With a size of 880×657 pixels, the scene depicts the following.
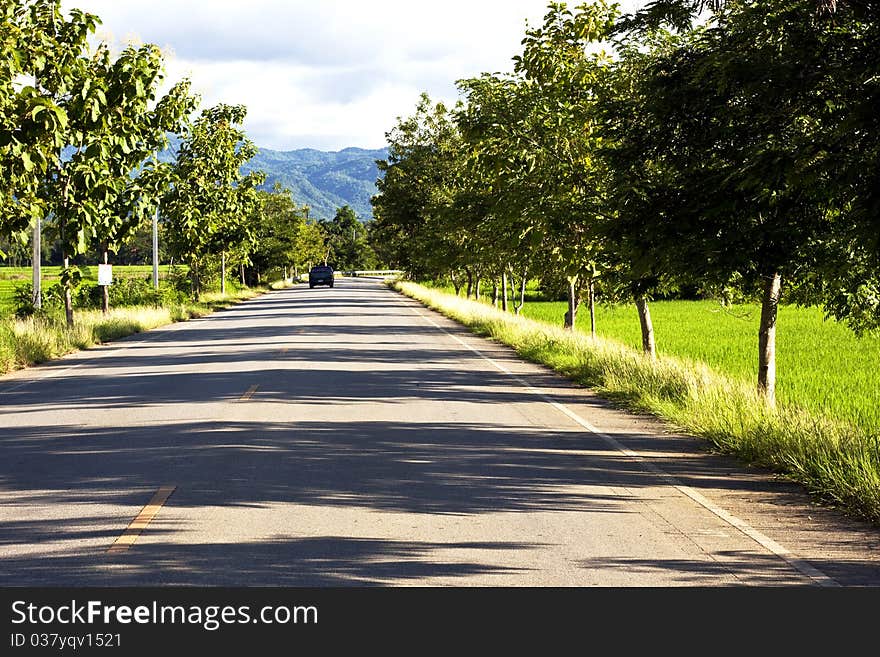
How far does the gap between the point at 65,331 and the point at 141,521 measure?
20538mm

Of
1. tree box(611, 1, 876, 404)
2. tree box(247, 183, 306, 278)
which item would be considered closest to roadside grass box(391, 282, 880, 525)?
tree box(611, 1, 876, 404)

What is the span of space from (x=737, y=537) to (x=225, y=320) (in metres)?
33.8

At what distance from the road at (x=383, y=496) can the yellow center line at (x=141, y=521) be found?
1.1 inches

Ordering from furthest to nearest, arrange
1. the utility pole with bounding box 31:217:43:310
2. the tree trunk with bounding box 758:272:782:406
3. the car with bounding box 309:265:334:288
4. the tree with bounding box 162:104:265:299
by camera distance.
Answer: the car with bounding box 309:265:334:288
the tree with bounding box 162:104:265:299
the utility pole with bounding box 31:217:43:310
the tree trunk with bounding box 758:272:782:406

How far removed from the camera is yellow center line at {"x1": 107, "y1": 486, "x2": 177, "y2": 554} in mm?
6973

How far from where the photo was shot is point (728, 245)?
962 centimetres

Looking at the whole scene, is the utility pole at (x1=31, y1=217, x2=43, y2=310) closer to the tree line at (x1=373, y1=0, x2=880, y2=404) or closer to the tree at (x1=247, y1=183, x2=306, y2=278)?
the tree line at (x1=373, y1=0, x2=880, y2=404)

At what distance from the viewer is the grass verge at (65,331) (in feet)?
72.7

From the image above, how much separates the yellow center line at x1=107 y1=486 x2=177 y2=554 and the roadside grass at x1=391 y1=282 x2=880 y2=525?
5.16 metres

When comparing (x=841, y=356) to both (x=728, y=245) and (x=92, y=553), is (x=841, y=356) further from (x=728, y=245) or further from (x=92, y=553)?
(x=92, y=553)

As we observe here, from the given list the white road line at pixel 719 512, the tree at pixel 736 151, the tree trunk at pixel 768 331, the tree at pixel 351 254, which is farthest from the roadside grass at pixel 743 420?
the tree at pixel 351 254

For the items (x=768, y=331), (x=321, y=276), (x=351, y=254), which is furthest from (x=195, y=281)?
(x=351, y=254)

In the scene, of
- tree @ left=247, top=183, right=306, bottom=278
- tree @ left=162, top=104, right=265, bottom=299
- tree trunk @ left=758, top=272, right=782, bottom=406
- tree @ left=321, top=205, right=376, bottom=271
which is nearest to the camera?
tree trunk @ left=758, top=272, right=782, bottom=406

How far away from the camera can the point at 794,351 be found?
2528 centimetres
